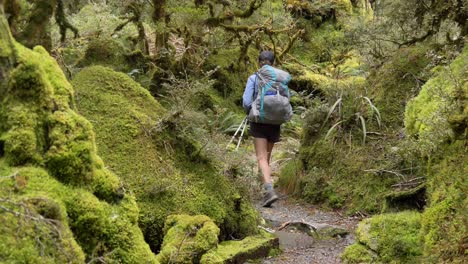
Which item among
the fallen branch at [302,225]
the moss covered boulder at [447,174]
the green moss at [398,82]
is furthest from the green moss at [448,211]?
the green moss at [398,82]

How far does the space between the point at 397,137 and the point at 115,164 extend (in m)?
5.33

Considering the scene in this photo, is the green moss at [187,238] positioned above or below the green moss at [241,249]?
above

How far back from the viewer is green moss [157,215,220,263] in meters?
5.16

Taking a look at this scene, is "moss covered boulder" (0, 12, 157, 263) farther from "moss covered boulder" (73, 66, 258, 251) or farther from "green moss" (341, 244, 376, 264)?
"green moss" (341, 244, 376, 264)

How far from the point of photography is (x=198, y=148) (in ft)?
22.1

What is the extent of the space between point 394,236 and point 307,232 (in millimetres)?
2146

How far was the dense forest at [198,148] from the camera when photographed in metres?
3.63

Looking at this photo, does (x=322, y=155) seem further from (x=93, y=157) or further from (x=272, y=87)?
(x=93, y=157)

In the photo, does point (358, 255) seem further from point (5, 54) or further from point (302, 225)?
point (5, 54)

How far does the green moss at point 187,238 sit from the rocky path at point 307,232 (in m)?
1.12

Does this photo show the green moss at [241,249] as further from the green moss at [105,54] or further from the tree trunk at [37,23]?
the green moss at [105,54]

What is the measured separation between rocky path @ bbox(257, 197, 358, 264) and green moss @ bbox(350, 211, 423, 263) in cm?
73

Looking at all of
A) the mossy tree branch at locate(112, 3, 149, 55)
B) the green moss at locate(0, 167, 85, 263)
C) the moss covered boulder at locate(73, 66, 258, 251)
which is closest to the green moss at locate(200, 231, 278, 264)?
the moss covered boulder at locate(73, 66, 258, 251)

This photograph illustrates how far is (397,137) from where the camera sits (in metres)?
9.76
